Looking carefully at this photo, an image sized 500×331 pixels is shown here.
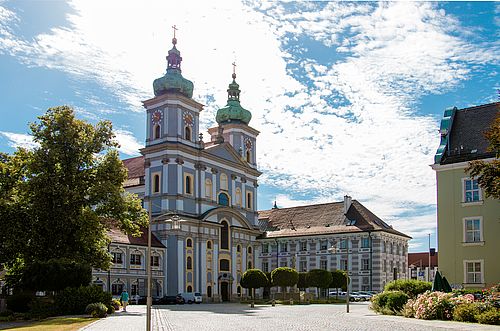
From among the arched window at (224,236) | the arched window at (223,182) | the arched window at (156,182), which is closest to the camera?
the arched window at (156,182)

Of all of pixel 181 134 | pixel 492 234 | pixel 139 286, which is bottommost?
pixel 139 286

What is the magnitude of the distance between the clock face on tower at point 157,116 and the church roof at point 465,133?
→ 35.9m

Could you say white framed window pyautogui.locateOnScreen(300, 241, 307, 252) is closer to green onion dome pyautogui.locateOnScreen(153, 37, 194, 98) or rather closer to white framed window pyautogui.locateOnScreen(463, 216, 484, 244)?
green onion dome pyautogui.locateOnScreen(153, 37, 194, 98)

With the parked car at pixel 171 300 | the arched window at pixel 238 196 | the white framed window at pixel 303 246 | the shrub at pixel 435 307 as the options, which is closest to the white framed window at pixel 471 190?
the shrub at pixel 435 307

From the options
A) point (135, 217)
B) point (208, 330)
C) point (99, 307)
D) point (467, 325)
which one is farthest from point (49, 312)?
point (467, 325)

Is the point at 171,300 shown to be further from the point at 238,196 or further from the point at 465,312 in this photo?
the point at 465,312

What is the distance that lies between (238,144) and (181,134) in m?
13.5

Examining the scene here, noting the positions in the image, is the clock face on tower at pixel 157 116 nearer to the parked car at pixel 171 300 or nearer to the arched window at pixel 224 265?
the arched window at pixel 224 265

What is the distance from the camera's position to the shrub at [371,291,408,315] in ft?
111

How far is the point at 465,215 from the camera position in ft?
128

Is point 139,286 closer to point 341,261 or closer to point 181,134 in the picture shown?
point 181,134

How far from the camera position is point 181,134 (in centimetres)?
7075

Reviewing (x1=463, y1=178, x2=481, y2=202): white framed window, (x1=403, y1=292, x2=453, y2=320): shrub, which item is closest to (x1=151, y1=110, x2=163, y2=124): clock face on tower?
(x1=463, y1=178, x2=481, y2=202): white framed window

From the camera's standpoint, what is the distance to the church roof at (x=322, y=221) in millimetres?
81625
